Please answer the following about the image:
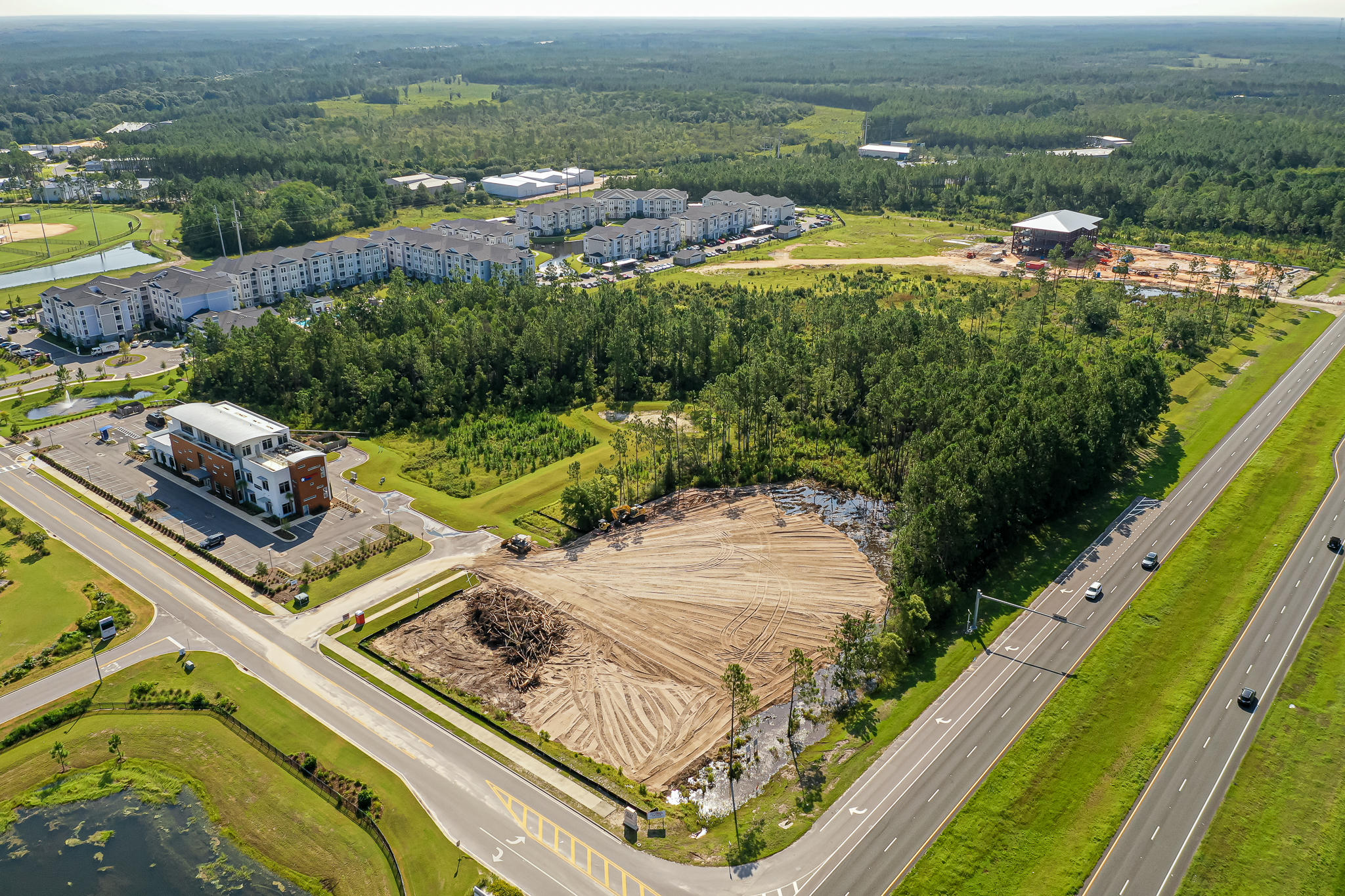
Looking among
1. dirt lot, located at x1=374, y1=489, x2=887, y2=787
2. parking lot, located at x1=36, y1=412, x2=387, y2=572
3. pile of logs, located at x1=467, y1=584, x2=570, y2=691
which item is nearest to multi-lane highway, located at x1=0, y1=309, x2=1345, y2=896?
parking lot, located at x1=36, y1=412, x2=387, y2=572

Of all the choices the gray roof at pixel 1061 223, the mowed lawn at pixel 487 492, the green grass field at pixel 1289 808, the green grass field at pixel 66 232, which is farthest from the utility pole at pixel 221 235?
the green grass field at pixel 1289 808

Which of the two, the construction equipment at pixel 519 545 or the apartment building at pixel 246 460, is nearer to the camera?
the construction equipment at pixel 519 545

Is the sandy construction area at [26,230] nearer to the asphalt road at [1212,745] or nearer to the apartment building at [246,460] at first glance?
the apartment building at [246,460]

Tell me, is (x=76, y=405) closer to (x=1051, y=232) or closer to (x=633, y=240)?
(x=633, y=240)

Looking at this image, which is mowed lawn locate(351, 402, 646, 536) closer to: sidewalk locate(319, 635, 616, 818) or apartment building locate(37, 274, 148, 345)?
sidewalk locate(319, 635, 616, 818)

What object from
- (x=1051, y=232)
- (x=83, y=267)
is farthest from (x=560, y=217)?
(x=1051, y=232)
